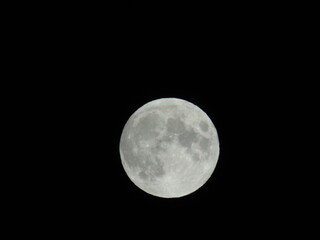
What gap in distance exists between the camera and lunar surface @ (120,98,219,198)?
6730mm

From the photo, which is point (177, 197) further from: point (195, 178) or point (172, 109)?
point (172, 109)

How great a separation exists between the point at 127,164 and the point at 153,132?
80 centimetres

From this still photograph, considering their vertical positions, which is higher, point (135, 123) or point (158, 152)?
point (135, 123)

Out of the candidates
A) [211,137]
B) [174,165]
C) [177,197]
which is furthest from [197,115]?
[177,197]

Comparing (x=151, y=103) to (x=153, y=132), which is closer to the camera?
(x=153, y=132)

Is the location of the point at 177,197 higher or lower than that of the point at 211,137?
lower

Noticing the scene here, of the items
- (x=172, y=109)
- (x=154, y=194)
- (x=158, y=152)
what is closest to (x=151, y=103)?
(x=172, y=109)

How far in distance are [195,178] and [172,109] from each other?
113cm

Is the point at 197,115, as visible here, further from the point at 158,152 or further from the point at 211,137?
the point at 158,152

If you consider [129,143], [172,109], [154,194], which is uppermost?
[172,109]

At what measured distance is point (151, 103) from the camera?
7.32m

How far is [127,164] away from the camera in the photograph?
284 inches

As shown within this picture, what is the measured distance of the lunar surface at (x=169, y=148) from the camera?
673cm

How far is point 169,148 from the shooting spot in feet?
21.9
